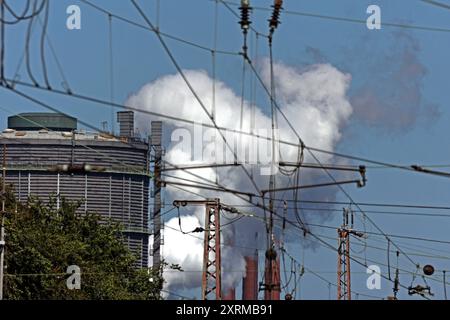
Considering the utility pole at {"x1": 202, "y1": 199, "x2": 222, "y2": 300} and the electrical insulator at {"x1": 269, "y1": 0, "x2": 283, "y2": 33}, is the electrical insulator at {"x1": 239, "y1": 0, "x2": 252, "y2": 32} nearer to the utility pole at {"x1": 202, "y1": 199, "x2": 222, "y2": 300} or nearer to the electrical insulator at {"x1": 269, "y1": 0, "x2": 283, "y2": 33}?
the electrical insulator at {"x1": 269, "y1": 0, "x2": 283, "y2": 33}

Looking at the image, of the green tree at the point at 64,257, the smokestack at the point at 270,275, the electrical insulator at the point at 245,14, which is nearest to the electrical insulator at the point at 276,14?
the electrical insulator at the point at 245,14

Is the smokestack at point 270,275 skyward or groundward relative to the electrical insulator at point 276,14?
groundward

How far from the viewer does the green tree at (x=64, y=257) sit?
115 meters

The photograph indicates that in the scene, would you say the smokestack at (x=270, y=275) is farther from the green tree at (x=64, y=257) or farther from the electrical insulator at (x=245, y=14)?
the green tree at (x=64, y=257)

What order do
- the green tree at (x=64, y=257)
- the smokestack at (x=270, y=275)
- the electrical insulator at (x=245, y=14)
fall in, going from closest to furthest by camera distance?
the electrical insulator at (x=245, y=14), the smokestack at (x=270, y=275), the green tree at (x=64, y=257)

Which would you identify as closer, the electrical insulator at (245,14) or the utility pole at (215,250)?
the electrical insulator at (245,14)

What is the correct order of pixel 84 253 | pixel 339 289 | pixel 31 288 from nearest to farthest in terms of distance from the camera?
pixel 339 289, pixel 31 288, pixel 84 253

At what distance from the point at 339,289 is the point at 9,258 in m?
24.2

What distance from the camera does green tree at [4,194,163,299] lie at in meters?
115

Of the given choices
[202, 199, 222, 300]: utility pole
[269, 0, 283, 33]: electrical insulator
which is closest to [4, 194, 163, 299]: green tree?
[202, 199, 222, 300]: utility pole
